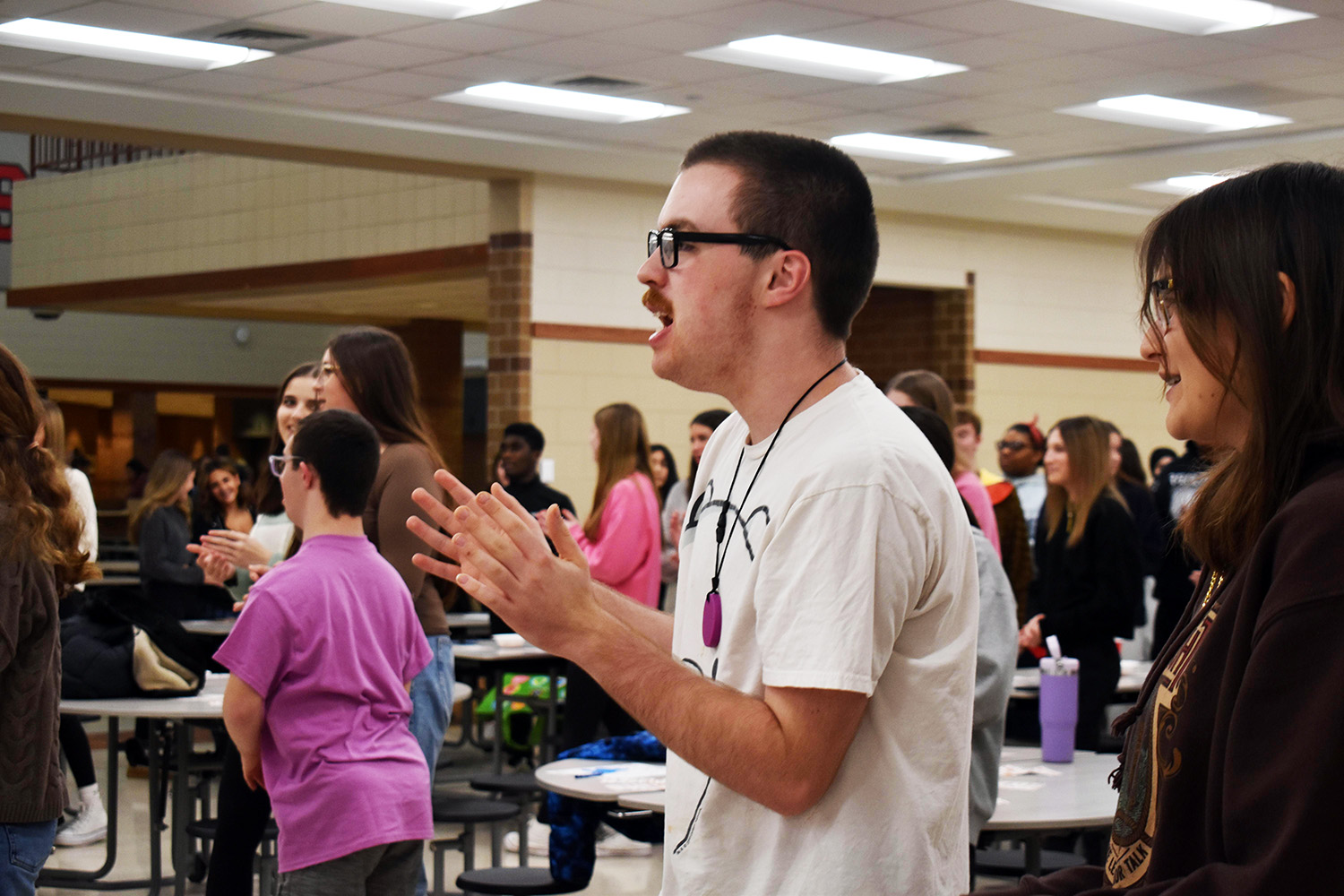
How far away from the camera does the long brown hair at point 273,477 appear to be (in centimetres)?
405

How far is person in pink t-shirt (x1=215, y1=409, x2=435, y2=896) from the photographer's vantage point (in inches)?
111

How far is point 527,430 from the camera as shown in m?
7.55

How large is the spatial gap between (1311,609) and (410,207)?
1028cm

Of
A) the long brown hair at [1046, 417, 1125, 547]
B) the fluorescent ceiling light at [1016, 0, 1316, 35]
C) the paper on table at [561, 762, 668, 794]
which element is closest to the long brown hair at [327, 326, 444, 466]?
the paper on table at [561, 762, 668, 794]

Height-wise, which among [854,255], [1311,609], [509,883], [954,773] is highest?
[854,255]

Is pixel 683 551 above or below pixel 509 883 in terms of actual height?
above

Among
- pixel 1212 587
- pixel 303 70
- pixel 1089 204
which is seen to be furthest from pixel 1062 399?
pixel 1212 587

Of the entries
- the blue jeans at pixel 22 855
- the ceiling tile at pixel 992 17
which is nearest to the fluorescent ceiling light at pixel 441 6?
the ceiling tile at pixel 992 17

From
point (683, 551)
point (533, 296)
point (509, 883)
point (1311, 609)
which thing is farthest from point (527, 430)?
point (1311, 609)

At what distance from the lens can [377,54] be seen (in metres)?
6.81

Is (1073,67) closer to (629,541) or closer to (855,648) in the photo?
(629,541)

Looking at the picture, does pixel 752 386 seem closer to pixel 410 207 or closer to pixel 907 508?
pixel 907 508

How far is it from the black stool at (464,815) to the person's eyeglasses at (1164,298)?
3.55m

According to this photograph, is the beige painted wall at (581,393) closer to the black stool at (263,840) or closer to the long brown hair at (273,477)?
the long brown hair at (273,477)
